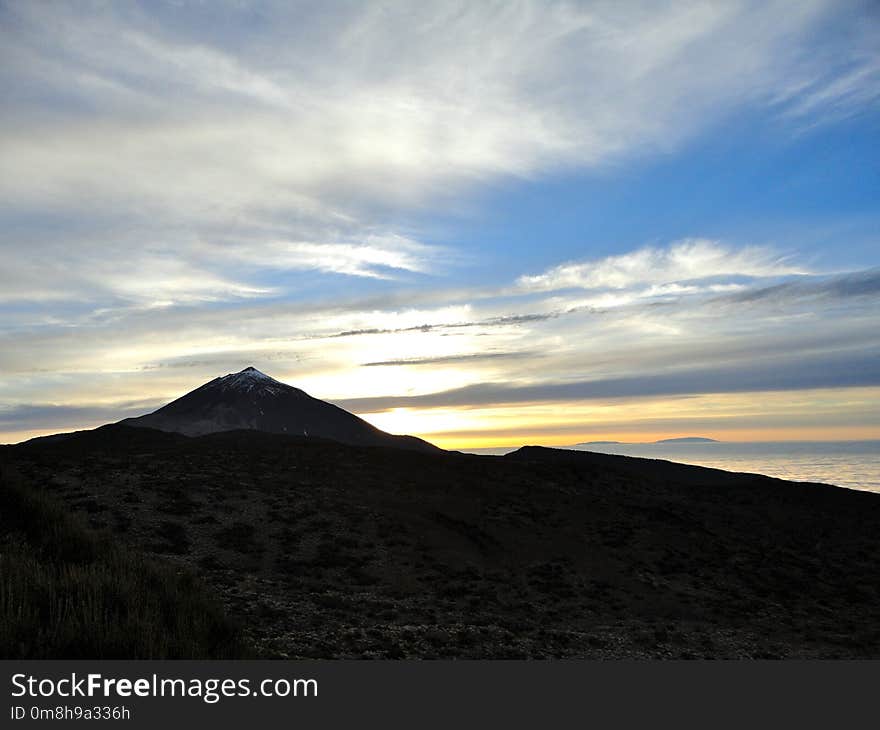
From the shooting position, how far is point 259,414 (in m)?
123

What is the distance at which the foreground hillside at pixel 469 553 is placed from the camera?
18.3m

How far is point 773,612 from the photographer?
25719 millimetres

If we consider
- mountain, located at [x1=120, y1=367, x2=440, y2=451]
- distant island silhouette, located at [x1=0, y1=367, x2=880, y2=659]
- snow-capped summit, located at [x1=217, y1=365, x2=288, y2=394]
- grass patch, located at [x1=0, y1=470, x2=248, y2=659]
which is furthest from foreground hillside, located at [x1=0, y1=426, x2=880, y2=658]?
snow-capped summit, located at [x1=217, y1=365, x2=288, y2=394]

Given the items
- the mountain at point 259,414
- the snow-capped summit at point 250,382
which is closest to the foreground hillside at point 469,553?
the mountain at point 259,414

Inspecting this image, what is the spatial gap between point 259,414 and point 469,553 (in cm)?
10107

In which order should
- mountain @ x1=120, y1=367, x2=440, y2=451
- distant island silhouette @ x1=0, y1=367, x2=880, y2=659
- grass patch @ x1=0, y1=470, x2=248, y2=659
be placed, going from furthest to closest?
mountain @ x1=120, y1=367, x2=440, y2=451, distant island silhouette @ x1=0, y1=367, x2=880, y2=659, grass patch @ x1=0, y1=470, x2=248, y2=659

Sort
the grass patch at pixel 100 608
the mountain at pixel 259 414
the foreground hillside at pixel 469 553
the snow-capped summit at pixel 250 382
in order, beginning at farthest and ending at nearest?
the snow-capped summit at pixel 250 382
the mountain at pixel 259 414
the foreground hillside at pixel 469 553
the grass patch at pixel 100 608

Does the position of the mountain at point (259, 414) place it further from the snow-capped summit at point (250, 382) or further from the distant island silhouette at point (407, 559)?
the distant island silhouette at point (407, 559)

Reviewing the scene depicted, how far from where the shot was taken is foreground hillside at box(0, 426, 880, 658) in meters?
18.3

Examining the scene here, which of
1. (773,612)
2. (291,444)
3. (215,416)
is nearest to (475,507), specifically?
(773,612)

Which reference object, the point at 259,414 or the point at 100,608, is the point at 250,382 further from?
the point at 100,608

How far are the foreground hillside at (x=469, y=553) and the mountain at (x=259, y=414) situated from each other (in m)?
66.5

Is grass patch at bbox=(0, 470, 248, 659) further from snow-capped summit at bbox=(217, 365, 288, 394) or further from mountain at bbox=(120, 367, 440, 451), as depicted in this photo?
snow-capped summit at bbox=(217, 365, 288, 394)

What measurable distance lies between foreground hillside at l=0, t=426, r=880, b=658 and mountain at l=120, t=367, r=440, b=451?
66524mm
